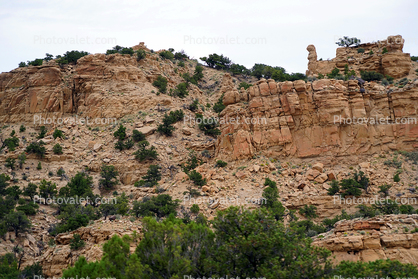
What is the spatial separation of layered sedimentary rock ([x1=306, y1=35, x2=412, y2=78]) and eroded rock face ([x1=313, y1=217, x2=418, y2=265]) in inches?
1120

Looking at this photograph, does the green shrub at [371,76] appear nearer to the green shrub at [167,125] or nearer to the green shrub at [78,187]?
the green shrub at [167,125]

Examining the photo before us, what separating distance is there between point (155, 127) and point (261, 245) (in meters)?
31.4

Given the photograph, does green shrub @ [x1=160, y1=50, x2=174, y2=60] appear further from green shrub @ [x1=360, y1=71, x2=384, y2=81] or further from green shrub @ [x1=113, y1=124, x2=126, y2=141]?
green shrub @ [x1=360, y1=71, x2=384, y2=81]

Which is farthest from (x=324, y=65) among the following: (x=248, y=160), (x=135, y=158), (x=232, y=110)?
(x=135, y=158)

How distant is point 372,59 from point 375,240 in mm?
33159

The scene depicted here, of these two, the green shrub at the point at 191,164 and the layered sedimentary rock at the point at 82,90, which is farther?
the layered sedimentary rock at the point at 82,90

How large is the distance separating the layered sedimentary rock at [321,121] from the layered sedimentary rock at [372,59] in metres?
7.08

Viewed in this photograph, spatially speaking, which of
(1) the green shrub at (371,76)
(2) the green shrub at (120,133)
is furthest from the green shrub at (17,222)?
(1) the green shrub at (371,76)

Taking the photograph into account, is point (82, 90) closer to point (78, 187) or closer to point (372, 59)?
point (78, 187)

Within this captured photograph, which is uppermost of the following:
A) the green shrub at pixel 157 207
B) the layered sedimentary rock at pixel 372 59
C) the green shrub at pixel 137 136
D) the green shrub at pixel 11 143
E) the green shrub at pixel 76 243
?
the layered sedimentary rock at pixel 372 59

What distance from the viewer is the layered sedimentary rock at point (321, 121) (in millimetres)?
38188

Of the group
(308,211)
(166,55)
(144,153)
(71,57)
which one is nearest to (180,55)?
(166,55)

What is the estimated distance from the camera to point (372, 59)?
48.2m

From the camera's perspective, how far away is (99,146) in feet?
152
